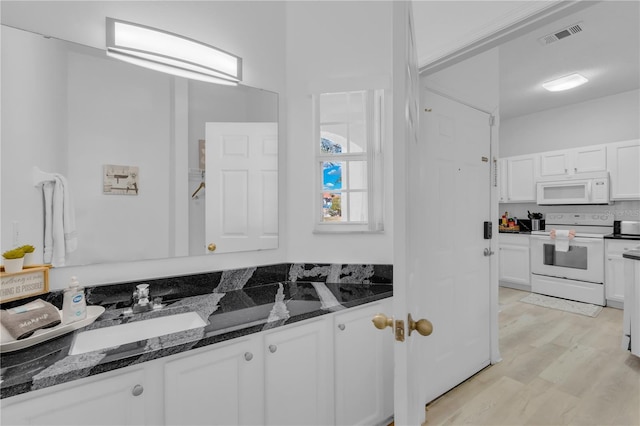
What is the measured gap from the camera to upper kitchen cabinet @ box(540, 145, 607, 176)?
4.04 m

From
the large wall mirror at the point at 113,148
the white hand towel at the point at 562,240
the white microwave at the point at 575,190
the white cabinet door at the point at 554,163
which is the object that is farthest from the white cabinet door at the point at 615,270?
the large wall mirror at the point at 113,148

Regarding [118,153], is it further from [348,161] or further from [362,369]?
[362,369]

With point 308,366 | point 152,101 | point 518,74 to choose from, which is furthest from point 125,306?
point 518,74

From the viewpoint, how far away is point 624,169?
3.83 metres

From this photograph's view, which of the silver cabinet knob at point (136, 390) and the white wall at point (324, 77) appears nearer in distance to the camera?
the silver cabinet knob at point (136, 390)

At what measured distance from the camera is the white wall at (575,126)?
405cm

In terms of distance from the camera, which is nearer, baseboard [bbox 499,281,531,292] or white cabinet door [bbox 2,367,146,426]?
white cabinet door [bbox 2,367,146,426]

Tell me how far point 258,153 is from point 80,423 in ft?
4.84

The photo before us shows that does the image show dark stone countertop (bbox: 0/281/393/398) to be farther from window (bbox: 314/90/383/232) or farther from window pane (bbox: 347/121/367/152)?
window pane (bbox: 347/121/367/152)

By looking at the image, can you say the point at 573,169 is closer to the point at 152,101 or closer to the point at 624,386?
the point at 624,386

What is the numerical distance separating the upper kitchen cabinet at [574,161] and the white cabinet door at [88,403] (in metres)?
5.38

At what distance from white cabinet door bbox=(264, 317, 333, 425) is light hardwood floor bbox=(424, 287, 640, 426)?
0.80m

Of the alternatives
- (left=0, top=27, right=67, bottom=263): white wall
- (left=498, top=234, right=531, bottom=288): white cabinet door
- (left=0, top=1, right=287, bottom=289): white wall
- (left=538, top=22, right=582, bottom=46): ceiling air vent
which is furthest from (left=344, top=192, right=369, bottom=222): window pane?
(left=498, top=234, right=531, bottom=288): white cabinet door

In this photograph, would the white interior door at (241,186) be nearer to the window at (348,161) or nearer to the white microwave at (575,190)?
the window at (348,161)
